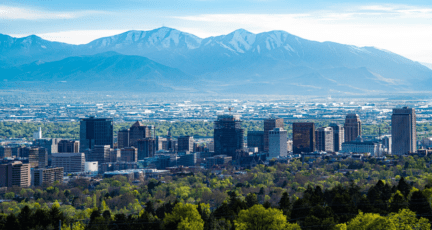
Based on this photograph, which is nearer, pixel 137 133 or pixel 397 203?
pixel 397 203

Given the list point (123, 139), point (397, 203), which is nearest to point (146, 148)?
point (123, 139)

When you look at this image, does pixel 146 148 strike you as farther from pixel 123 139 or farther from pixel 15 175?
pixel 15 175

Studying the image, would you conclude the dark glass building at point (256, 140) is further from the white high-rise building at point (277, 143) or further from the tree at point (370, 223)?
the tree at point (370, 223)

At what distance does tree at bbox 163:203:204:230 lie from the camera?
40781 millimetres

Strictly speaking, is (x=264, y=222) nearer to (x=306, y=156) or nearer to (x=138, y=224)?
(x=138, y=224)

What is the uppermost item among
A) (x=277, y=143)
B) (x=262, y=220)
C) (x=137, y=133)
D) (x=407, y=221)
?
(x=137, y=133)

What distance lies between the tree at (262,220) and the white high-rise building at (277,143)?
4117 inches

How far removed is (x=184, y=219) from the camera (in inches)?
1662

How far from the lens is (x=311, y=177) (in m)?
88.8

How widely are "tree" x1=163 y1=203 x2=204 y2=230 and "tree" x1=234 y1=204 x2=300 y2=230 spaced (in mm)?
1876

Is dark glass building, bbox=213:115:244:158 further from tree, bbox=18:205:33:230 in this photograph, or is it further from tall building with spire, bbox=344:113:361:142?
tree, bbox=18:205:33:230

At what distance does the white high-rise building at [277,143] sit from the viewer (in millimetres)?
147000

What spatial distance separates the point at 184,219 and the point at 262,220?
3957 mm

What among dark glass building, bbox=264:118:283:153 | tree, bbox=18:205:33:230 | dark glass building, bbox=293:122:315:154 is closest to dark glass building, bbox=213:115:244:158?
dark glass building, bbox=264:118:283:153
